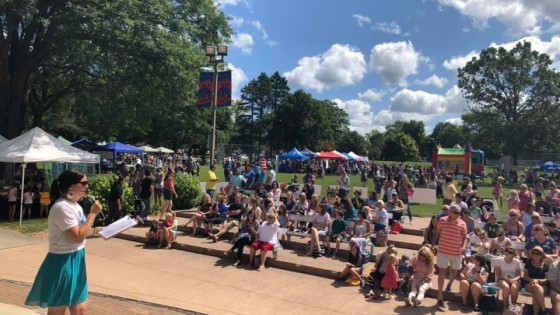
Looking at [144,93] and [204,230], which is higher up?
[144,93]

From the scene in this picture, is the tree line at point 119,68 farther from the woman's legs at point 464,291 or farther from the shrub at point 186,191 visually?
the woman's legs at point 464,291

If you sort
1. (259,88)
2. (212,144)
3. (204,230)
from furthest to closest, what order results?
(259,88), (212,144), (204,230)

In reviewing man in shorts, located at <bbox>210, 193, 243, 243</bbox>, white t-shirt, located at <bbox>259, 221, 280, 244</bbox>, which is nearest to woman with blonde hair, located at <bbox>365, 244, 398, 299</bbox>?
white t-shirt, located at <bbox>259, 221, 280, 244</bbox>

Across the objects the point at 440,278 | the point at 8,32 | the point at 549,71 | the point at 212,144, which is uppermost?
the point at 549,71

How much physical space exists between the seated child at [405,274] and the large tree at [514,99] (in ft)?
141

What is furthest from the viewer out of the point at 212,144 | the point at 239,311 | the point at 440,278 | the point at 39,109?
the point at 39,109

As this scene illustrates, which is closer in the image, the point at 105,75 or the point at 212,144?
the point at 212,144

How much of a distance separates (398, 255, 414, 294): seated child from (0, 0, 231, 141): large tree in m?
13.2

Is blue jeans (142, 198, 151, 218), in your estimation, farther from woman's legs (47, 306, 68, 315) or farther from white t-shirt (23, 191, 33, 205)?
woman's legs (47, 306, 68, 315)

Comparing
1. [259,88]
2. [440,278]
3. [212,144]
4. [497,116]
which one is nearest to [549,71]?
[497,116]

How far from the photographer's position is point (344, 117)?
97562 millimetres

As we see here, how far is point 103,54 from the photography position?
58.8 feet

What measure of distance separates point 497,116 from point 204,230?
45.8 meters

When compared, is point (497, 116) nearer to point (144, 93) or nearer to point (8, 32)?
point (144, 93)
